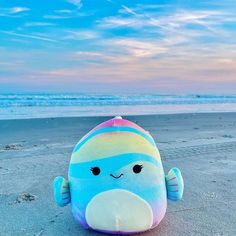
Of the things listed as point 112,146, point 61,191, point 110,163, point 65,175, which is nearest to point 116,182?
point 110,163

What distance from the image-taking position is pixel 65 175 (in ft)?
16.5

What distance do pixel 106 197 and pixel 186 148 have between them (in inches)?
179

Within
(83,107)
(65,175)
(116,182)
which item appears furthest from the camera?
(83,107)

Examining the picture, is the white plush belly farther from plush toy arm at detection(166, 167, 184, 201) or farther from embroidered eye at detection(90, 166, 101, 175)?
plush toy arm at detection(166, 167, 184, 201)

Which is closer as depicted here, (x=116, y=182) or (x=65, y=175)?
(x=116, y=182)

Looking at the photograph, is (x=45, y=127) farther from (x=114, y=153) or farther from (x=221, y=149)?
(x=114, y=153)

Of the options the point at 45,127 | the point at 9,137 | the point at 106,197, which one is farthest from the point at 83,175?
the point at 45,127

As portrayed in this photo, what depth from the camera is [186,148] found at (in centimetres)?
700

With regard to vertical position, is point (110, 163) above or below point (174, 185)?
above

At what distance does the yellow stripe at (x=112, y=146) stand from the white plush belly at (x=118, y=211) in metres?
0.28

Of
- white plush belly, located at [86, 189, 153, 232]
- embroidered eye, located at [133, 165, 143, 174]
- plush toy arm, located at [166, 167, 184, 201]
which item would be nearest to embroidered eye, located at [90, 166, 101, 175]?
white plush belly, located at [86, 189, 153, 232]

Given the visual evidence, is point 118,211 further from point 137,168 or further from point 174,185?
point 174,185

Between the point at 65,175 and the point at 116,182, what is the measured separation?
251cm

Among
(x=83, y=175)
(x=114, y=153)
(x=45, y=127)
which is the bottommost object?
(x=45, y=127)
